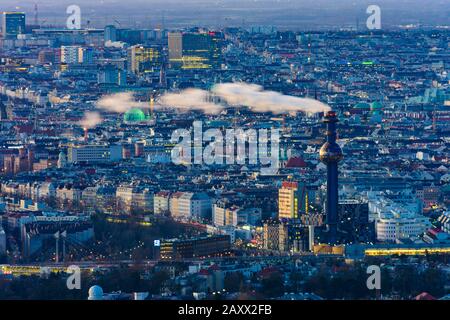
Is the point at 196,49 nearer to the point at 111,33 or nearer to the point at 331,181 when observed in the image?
the point at 111,33

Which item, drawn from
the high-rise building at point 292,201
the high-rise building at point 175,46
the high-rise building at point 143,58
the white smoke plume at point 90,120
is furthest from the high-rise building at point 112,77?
the high-rise building at point 292,201

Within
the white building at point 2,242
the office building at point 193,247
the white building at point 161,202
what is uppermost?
the office building at point 193,247

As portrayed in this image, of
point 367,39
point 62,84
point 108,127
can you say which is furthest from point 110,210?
point 367,39

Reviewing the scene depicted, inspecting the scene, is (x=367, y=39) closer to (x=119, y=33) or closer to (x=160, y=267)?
(x=119, y=33)

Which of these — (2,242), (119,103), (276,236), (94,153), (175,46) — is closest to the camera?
(2,242)

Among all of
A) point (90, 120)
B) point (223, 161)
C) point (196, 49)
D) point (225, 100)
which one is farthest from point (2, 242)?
point (196, 49)

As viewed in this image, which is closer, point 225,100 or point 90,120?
point 90,120

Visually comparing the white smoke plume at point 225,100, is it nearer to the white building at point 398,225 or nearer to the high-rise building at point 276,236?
the white building at point 398,225
